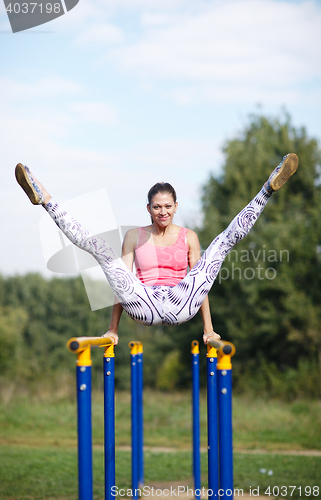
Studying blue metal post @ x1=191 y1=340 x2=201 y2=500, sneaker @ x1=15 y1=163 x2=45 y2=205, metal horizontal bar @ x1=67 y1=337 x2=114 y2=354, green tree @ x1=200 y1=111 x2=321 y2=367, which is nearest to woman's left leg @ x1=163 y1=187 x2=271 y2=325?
metal horizontal bar @ x1=67 y1=337 x2=114 y2=354

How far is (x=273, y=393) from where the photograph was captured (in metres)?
11.2

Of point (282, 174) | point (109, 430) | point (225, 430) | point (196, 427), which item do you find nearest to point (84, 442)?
point (225, 430)

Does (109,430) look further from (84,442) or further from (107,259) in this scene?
(107,259)

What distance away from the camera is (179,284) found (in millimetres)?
2811

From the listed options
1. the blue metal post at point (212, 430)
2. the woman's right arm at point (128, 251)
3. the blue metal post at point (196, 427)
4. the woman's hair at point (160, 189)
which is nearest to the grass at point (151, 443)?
the blue metal post at point (196, 427)

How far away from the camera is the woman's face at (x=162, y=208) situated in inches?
117

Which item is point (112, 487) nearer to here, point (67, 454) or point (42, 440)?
point (67, 454)

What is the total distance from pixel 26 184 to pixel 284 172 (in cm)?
151

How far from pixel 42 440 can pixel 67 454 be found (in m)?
1.16

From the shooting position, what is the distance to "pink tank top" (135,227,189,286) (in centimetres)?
300

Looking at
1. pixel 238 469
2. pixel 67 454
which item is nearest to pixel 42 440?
pixel 67 454

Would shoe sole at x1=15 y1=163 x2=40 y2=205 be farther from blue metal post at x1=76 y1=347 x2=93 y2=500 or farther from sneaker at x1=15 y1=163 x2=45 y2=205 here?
blue metal post at x1=76 y1=347 x2=93 y2=500

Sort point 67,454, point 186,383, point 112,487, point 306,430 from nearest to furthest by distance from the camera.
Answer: point 112,487
point 67,454
point 306,430
point 186,383

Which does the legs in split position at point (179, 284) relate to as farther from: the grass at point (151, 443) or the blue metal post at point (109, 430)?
the grass at point (151, 443)
